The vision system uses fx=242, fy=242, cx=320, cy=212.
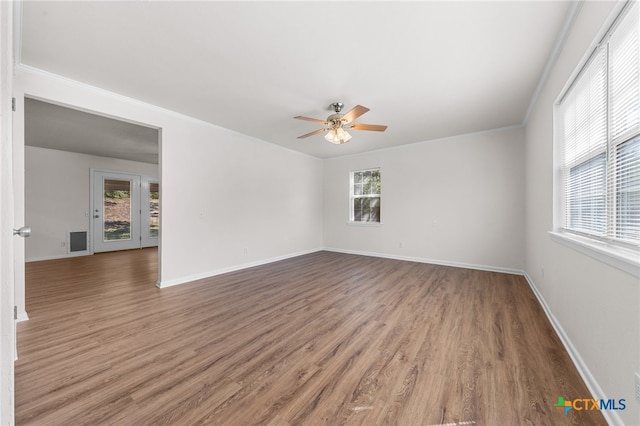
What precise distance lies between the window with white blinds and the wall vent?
9.08 meters

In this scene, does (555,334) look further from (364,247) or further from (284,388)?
(364,247)

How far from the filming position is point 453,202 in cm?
480

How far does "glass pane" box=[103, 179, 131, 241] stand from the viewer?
21.7 feet

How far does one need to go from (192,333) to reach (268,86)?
2.72 m

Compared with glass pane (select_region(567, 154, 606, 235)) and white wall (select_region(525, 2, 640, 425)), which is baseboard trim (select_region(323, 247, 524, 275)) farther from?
glass pane (select_region(567, 154, 606, 235))

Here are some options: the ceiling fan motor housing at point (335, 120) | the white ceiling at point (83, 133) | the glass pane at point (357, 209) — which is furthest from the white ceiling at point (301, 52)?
the glass pane at point (357, 209)

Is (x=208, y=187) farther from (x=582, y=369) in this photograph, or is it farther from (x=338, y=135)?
(x=582, y=369)

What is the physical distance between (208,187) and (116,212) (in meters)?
4.71

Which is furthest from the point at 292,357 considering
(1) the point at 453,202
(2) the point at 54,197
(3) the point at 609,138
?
(2) the point at 54,197

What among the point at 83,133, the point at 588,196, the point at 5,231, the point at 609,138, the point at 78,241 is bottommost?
Result: the point at 78,241

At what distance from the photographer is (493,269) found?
14.4ft

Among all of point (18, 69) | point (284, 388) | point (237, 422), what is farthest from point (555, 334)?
point (18, 69)

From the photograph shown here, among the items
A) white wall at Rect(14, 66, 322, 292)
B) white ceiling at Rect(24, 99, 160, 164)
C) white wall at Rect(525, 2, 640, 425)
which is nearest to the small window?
white wall at Rect(14, 66, 322, 292)

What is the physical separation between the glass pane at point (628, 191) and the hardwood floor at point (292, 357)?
1025 mm
